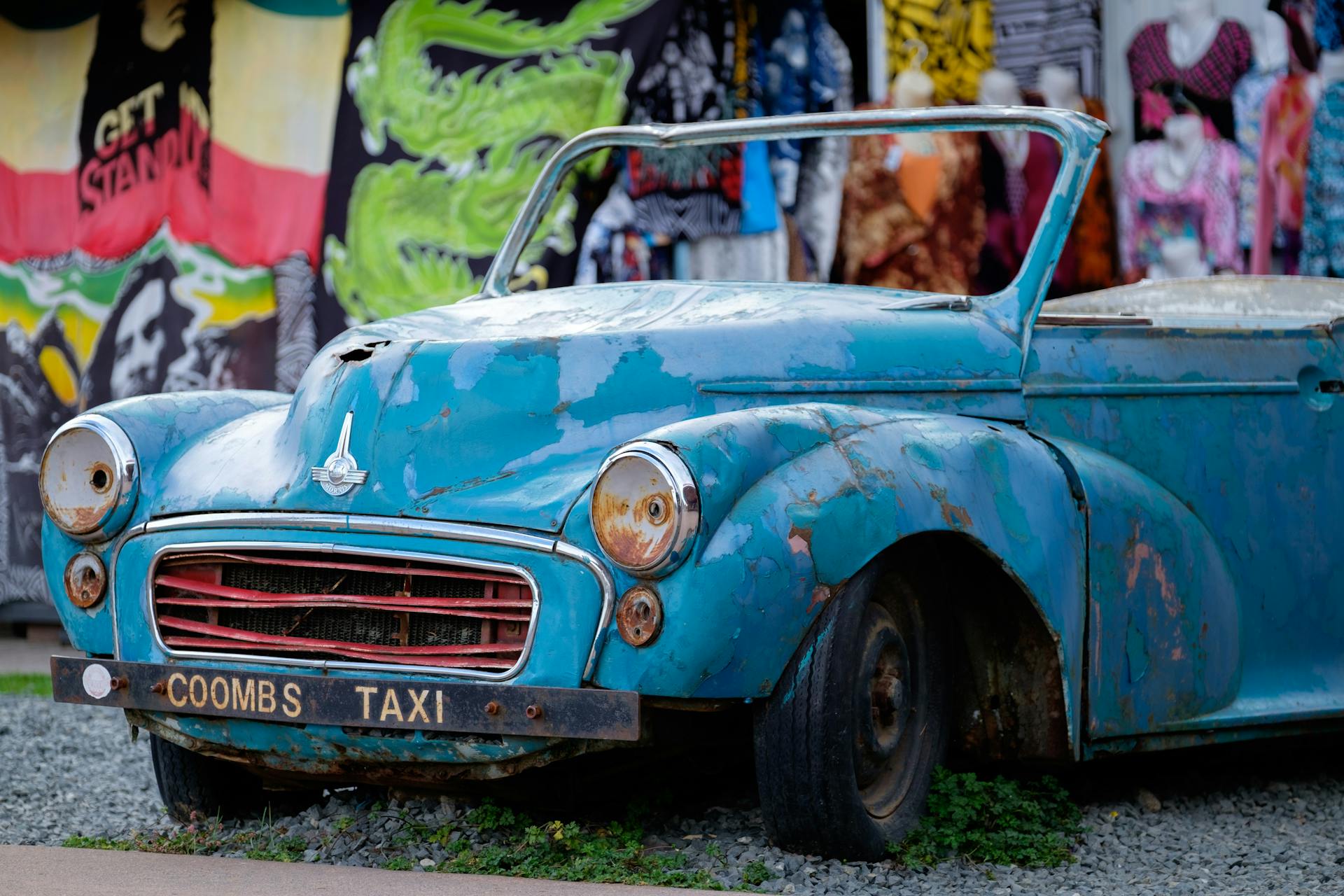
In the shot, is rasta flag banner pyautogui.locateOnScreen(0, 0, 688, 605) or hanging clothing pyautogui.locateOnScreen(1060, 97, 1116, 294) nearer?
rasta flag banner pyautogui.locateOnScreen(0, 0, 688, 605)

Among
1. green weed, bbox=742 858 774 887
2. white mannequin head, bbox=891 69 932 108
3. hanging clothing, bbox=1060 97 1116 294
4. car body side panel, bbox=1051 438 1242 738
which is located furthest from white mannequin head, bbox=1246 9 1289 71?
green weed, bbox=742 858 774 887

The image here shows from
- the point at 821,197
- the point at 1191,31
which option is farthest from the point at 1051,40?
the point at 821,197

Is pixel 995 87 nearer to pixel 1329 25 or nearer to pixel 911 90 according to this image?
pixel 911 90

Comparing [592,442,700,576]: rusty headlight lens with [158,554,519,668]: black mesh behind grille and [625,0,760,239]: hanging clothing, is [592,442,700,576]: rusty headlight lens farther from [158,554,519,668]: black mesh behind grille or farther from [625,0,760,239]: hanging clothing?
[625,0,760,239]: hanging clothing

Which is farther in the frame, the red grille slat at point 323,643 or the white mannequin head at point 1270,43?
the white mannequin head at point 1270,43

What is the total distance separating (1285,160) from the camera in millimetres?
7828

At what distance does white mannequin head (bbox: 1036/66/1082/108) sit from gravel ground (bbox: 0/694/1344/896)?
13.1ft

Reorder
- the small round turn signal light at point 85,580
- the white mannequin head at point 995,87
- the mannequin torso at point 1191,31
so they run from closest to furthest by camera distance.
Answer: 1. the small round turn signal light at point 85,580
2. the mannequin torso at point 1191,31
3. the white mannequin head at point 995,87

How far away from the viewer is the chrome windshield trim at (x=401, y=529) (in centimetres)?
316

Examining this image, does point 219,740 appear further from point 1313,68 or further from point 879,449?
point 1313,68

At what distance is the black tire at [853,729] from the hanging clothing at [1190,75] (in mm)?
Result: 5141

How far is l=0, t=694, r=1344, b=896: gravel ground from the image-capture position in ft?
11.2

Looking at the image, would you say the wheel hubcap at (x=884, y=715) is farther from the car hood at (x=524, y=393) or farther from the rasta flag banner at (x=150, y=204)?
the rasta flag banner at (x=150, y=204)

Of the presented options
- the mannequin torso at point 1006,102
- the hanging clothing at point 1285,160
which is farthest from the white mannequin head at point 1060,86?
the hanging clothing at point 1285,160
